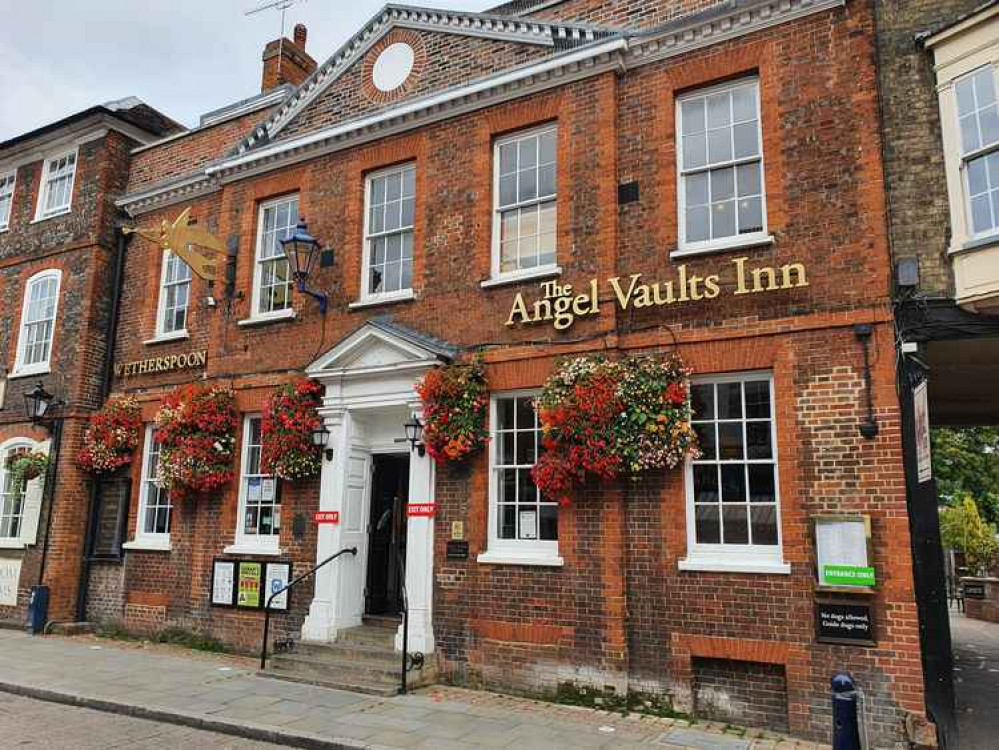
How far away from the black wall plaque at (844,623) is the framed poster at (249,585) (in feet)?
25.0

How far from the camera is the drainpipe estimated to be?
1349 cm

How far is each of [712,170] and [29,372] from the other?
13254 mm

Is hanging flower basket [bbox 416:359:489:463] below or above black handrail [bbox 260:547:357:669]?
above

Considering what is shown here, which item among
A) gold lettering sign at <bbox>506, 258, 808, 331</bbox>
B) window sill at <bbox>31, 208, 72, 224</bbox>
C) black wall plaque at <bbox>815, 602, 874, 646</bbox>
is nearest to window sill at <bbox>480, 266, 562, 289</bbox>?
gold lettering sign at <bbox>506, 258, 808, 331</bbox>

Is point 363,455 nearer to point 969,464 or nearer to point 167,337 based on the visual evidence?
point 167,337

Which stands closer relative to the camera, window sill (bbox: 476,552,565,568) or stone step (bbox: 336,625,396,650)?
window sill (bbox: 476,552,565,568)

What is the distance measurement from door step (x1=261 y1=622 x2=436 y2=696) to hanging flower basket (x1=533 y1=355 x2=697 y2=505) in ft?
9.37

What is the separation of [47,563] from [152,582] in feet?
7.79

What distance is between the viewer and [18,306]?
1561 cm

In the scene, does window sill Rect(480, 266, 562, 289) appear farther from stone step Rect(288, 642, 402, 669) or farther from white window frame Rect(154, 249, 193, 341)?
white window frame Rect(154, 249, 193, 341)

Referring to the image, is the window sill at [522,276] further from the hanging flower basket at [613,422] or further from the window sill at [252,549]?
the window sill at [252,549]

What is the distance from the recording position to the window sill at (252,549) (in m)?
11.3

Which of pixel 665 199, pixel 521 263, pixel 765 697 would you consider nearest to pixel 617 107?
pixel 665 199

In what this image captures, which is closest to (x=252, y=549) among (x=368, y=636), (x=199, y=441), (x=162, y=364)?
(x=199, y=441)
